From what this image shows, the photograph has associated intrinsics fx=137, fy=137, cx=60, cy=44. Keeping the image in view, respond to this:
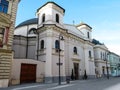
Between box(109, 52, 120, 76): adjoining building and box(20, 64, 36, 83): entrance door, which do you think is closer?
box(20, 64, 36, 83): entrance door

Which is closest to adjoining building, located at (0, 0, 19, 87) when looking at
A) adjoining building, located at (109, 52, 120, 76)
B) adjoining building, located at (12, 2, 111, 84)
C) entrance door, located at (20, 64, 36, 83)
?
adjoining building, located at (12, 2, 111, 84)

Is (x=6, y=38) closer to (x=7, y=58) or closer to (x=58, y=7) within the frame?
(x=7, y=58)

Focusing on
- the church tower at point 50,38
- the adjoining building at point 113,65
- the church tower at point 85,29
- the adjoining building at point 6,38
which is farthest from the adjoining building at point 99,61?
the adjoining building at point 6,38

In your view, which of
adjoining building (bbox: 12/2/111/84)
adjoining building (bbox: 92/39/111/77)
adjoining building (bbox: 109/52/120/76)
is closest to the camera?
adjoining building (bbox: 12/2/111/84)

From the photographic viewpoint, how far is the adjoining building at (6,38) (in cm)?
1481

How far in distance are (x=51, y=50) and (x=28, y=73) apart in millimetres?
5050

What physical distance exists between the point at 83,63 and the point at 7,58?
1951 centimetres

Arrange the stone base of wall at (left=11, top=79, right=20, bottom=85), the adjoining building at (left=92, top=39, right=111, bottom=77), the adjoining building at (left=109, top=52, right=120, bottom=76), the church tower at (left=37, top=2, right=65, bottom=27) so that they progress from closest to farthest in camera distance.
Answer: the stone base of wall at (left=11, top=79, right=20, bottom=85), the church tower at (left=37, top=2, right=65, bottom=27), the adjoining building at (left=92, top=39, right=111, bottom=77), the adjoining building at (left=109, top=52, right=120, bottom=76)

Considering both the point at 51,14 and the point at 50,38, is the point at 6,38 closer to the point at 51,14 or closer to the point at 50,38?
the point at 50,38

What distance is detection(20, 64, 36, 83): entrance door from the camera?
736 inches

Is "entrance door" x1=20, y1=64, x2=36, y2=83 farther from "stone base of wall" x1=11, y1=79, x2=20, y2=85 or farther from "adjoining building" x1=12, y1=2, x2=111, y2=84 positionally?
"stone base of wall" x1=11, y1=79, x2=20, y2=85

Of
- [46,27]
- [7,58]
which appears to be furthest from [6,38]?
[46,27]

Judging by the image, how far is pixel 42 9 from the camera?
83.7 feet

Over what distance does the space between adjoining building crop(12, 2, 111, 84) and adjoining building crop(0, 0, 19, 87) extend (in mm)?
2437
